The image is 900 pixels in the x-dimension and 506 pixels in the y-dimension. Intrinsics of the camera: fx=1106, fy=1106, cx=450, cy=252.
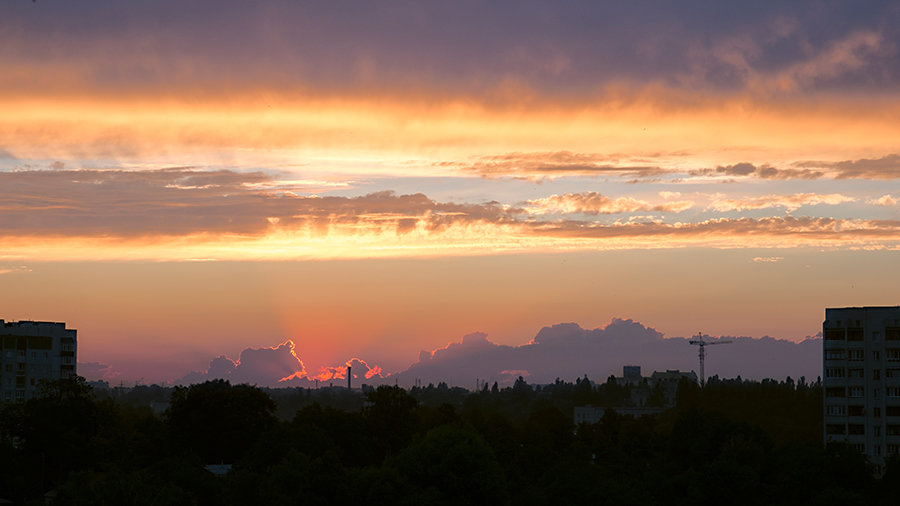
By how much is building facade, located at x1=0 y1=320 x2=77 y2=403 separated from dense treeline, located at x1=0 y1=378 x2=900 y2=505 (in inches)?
1259

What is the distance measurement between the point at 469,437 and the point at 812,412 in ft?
387

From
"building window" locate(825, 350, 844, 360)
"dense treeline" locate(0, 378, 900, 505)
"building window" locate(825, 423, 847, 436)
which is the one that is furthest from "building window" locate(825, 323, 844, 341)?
"dense treeline" locate(0, 378, 900, 505)

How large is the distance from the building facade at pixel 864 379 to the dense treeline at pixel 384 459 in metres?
9.14

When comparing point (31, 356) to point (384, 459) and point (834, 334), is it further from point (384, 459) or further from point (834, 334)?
point (834, 334)

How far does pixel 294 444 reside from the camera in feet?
366

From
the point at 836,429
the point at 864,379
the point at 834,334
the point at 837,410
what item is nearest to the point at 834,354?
the point at 834,334

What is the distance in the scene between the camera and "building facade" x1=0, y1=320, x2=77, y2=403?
156m

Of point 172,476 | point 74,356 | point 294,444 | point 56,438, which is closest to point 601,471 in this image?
point 294,444

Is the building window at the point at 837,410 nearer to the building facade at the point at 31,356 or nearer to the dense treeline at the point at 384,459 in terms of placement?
the dense treeline at the point at 384,459

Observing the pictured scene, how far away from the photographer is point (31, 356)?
160 m

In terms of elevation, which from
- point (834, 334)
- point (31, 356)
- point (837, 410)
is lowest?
point (837, 410)

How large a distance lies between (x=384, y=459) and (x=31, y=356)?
68470mm

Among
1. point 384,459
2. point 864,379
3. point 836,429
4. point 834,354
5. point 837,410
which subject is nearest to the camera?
point 384,459

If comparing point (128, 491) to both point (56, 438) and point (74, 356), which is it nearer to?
point (56, 438)
